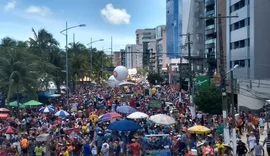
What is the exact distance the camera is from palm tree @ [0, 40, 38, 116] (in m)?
34.0

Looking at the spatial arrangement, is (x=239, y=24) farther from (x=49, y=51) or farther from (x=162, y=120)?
(x=162, y=120)

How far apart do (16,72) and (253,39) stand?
23.1 metres

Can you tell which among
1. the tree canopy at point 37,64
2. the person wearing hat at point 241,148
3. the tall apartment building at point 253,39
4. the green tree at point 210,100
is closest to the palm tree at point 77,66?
the tree canopy at point 37,64

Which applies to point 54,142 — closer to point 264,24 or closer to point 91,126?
point 91,126

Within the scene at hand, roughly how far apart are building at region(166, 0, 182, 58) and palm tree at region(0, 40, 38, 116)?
67.4 meters

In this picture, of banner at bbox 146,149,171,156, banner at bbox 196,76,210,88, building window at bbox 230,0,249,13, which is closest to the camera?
banner at bbox 146,149,171,156

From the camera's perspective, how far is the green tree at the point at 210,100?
33875 millimetres

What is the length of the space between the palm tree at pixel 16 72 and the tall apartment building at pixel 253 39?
21.6 meters

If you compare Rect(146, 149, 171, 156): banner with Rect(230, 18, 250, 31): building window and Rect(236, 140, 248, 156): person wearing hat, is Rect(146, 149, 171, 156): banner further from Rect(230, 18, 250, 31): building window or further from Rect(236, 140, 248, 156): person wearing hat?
Rect(230, 18, 250, 31): building window

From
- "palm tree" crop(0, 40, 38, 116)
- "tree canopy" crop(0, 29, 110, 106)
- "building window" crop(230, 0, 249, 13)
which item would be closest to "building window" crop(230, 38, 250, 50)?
"building window" crop(230, 0, 249, 13)

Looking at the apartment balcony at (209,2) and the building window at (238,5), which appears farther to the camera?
the apartment balcony at (209,2)

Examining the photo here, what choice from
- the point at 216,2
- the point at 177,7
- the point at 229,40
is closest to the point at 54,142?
the point at 229,40

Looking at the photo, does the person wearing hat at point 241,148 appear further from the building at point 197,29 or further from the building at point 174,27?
the building at point 174,27

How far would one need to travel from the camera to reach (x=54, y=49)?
57.8 meters
